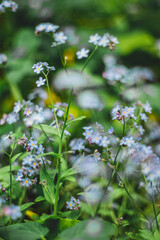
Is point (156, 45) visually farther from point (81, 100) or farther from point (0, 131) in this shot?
point (0, 131)

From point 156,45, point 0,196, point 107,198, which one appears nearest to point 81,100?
point 107,198

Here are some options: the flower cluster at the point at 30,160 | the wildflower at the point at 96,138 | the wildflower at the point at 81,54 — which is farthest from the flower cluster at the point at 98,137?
the wildflower at the point at 81,54

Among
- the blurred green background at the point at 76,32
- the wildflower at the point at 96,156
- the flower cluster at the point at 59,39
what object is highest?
the blurred green background at the point at 76,32

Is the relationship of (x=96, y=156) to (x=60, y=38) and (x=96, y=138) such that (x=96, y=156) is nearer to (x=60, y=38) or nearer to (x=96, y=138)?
(x=96, y=138)

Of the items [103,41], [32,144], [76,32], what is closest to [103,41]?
[103,41]

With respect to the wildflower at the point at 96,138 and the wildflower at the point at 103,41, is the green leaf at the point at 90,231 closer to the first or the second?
the wildflower at the point at 96,138
